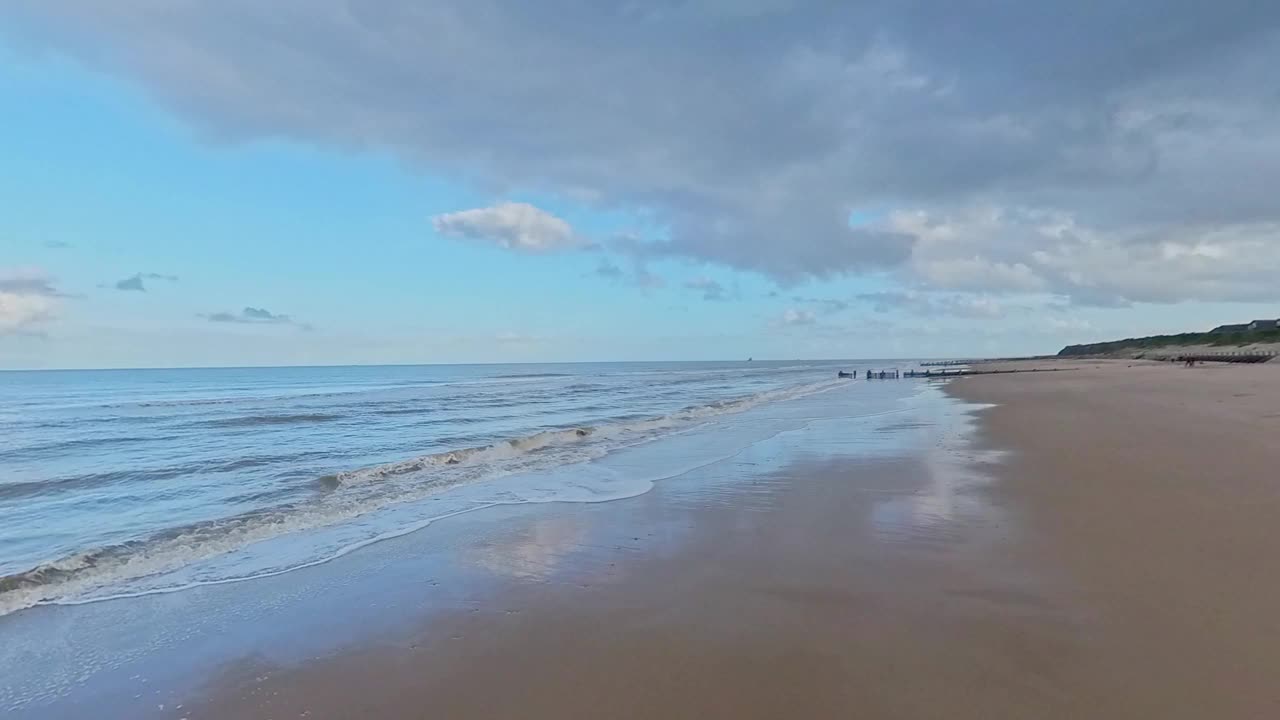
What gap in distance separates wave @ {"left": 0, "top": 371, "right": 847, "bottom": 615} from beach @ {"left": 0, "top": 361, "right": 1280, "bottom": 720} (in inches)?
43.4

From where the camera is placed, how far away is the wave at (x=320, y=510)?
716cm

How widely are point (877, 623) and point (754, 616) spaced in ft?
3.14

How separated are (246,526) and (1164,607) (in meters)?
11.0

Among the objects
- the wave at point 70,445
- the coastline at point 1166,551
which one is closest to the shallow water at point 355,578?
the coastline at point 1166,551

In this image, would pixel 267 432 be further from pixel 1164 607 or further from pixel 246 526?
pixel 1164 607

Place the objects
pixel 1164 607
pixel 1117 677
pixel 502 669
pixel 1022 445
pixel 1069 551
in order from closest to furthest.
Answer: pixel 1117 677 → pixel 502 669 → pixel 1164 607 → pixel 1069 551 → pixel 1022 445

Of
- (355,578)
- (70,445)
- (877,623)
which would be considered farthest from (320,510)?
(70,445)

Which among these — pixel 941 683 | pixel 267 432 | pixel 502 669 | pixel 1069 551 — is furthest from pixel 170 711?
pixel 267 432

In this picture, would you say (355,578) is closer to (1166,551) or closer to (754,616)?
(754,616)

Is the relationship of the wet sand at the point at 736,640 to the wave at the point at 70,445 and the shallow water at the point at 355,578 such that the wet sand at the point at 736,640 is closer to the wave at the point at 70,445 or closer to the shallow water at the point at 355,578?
the shallow water at the point at 355,578

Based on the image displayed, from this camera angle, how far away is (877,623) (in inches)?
195

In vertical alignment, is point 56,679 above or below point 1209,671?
below

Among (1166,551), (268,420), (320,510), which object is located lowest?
(320,510)

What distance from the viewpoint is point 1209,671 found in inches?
154
